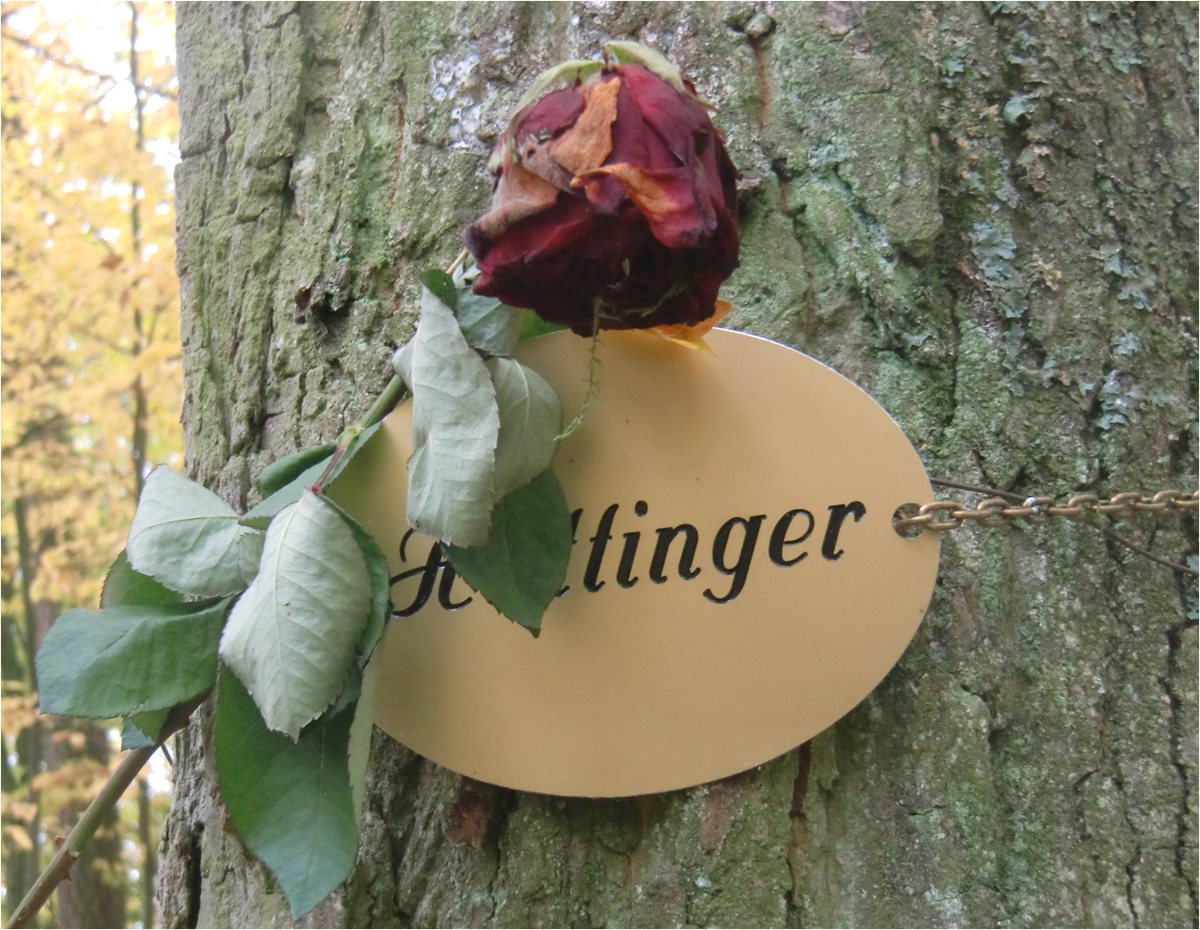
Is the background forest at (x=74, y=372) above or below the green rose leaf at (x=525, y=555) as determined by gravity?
below

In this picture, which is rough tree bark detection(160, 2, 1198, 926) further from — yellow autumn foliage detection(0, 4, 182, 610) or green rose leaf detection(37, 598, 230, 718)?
yellow autumn foliage detection(0, 4, 182, 610)

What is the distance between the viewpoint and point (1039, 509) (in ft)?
1.95

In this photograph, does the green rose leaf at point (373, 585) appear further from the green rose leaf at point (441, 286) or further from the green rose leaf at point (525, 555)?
the green rose leaf at point (441, 286)

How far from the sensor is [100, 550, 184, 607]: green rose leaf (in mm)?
601

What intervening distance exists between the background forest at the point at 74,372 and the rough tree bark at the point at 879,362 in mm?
2324

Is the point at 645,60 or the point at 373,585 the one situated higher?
the point at 645,60

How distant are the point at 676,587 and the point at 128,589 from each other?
385mm

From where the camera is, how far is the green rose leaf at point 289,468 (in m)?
0.60

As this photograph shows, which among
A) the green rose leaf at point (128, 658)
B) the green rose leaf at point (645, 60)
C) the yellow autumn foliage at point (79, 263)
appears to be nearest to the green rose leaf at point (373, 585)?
the green rose leaf at point (128, 658)

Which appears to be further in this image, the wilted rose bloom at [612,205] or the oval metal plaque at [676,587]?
the oval metal plaque at [676,587]

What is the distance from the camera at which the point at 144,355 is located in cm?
273

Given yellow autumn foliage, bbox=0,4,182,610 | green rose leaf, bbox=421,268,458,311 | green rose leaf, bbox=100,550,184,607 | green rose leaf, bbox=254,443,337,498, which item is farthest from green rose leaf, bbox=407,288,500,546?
yellow autumn foliage, bbox=0,4,182,610

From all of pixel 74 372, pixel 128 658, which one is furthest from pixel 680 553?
pixel 74 372

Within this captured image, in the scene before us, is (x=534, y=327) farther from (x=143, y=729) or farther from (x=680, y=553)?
(x=143, y=729)
